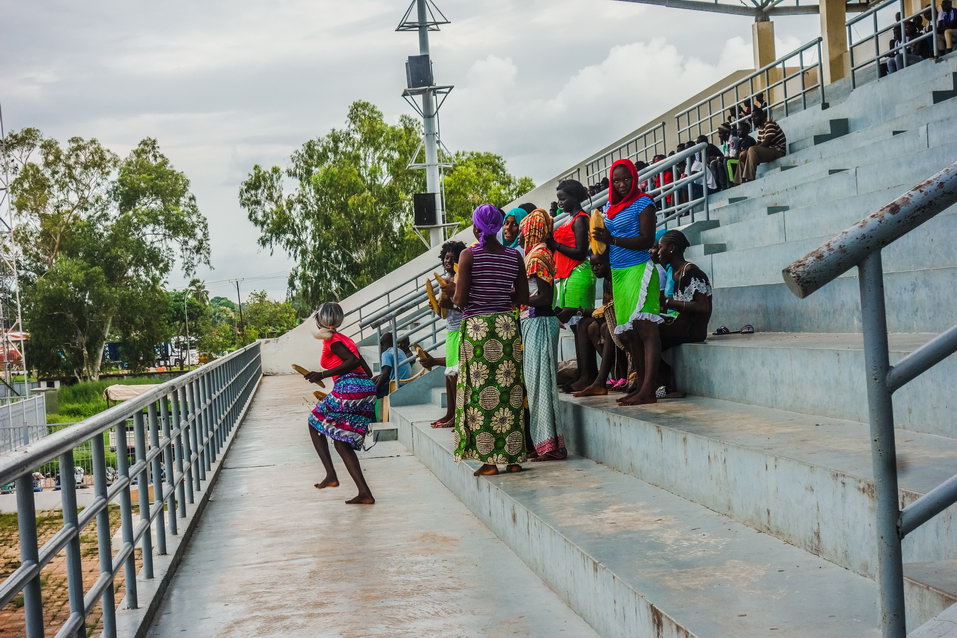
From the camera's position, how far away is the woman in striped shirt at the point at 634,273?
597 centimetres

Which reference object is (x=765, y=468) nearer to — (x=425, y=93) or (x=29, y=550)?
(x=29, y=550)

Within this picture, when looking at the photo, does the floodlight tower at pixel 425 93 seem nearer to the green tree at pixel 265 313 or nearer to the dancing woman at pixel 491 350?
the dancing woman at pixel 491 350

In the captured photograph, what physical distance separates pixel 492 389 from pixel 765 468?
87.6 inches

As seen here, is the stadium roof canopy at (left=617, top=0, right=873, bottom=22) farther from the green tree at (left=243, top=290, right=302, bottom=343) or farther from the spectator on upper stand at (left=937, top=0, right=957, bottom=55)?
the green tree at (left=243, top=290, right=302, bottom=343)

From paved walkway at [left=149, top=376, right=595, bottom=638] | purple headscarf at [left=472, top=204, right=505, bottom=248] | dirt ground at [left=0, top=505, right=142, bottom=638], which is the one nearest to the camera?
dirt ground at [left=0, top=505, right=142, bottom=638]

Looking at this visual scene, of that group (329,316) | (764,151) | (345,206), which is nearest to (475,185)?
(345,206)

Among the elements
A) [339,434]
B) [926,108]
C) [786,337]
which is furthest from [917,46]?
[339,434]

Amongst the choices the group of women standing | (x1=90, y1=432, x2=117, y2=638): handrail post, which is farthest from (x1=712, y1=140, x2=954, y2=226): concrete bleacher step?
(x1=90, y1=432, x2=117, y2=638): handrail post

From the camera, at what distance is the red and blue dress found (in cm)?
675

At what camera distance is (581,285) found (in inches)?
268

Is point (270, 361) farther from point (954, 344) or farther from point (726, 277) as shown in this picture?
point (954, 344)

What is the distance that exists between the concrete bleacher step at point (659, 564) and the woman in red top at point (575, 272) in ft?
5.04

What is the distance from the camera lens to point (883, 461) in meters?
1.89

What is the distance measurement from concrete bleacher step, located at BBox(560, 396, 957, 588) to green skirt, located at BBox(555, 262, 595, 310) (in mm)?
1205
